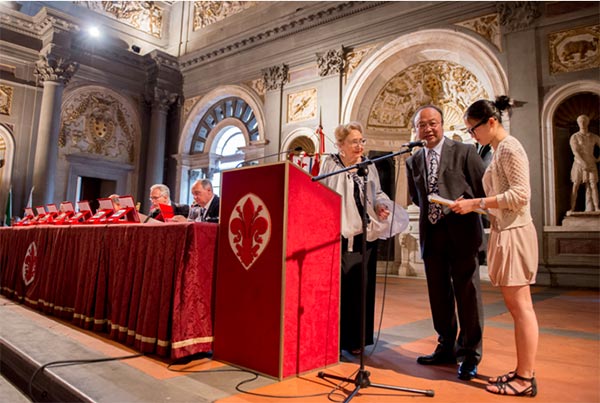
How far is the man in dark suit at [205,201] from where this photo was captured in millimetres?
4371

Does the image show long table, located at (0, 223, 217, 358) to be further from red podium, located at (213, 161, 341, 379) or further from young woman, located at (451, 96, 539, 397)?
young woman, located at (451, 96, 539, 397)

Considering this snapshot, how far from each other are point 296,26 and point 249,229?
890cm

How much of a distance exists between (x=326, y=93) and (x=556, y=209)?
5062 mm

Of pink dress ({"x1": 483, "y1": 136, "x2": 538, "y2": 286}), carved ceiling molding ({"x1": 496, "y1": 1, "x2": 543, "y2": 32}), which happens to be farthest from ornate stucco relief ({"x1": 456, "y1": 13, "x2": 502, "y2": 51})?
pink dress ({"x1": 483, "y1": 136, "x2": 538, "y2": 286})

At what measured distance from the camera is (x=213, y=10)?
1234 cm

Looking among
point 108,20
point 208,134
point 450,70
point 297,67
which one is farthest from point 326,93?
point 108,20

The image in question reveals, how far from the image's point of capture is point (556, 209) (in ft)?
21.6

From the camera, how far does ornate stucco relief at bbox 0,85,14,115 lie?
998 cm

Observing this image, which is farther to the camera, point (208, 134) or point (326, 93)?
point (208, 134)

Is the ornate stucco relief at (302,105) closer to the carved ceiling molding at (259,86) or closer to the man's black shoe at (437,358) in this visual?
the carved ceiling molding at (259,86)

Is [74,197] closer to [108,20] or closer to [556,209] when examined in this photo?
[108,20]

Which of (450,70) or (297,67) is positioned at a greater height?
(297,67)

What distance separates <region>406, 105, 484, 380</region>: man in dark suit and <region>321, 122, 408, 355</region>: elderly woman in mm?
255

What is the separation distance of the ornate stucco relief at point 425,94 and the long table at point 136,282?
6979 mm
